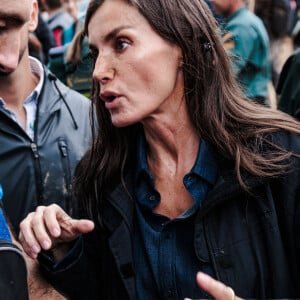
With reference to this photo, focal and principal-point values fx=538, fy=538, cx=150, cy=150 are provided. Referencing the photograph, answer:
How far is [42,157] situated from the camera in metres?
2.54

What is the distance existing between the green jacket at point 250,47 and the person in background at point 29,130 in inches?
75.5

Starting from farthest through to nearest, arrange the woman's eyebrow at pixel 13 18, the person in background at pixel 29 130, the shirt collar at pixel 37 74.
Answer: the shirt collar at pixel 37 74 < the person in background at pixel 29 130 < the woman's eyebrow at pixel 13 18

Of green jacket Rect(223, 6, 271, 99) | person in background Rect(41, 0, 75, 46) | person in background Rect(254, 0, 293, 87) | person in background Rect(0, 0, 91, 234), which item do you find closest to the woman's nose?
person in background Rect(0, 0, 91, 234)

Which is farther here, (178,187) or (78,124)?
(78,124)

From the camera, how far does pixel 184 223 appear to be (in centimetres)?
188

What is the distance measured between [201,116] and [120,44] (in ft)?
1.30

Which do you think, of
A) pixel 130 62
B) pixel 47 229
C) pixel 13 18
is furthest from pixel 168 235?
pixel 13 18

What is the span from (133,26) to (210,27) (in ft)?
1.07

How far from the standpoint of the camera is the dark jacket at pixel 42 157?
2467 millimetres

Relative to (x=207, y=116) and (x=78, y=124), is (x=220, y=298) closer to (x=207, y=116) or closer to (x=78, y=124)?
(x=207, y=116)

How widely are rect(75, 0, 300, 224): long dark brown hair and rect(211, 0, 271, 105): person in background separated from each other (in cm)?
226

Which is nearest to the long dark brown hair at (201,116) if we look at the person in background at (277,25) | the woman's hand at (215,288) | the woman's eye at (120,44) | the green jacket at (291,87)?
the woman's eye at (120,44)

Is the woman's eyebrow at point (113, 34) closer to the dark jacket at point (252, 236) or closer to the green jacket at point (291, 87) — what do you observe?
the dark jacket at point (252, 236)

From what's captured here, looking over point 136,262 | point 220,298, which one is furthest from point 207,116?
point 220,298
